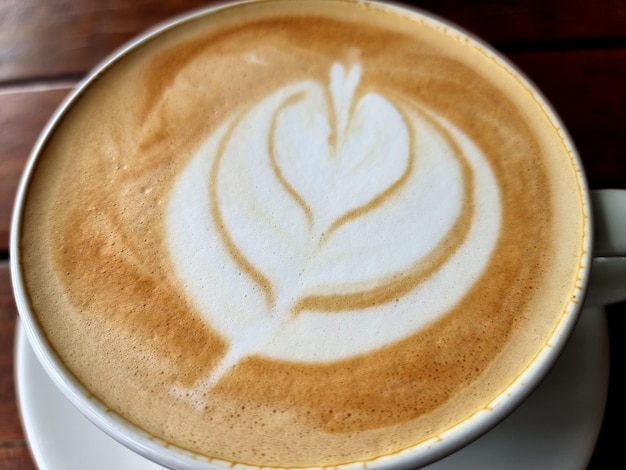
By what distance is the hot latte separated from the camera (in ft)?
2.27

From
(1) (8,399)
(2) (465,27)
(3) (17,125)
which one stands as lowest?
(1) (8,399)

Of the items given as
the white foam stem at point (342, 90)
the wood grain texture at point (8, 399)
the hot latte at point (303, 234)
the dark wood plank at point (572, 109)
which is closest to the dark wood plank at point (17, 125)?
the dark wood plank at point (572, 109)

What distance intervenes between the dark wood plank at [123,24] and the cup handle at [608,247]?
2.09 ft

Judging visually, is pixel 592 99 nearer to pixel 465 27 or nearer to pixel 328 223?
pixel 465 27

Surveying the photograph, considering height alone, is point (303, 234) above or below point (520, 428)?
above

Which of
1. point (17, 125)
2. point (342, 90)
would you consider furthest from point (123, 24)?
point (342, 90)

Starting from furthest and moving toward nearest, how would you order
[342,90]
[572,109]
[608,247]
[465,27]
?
[465,27]
[572,109]
[342,90]
[608,247]

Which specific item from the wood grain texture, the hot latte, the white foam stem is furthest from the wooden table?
the white foam stem

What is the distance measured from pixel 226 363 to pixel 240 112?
0.41 meters

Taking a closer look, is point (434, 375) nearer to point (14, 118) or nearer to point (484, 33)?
point (484, 33)

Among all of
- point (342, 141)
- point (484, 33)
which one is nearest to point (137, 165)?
point (342, 141)

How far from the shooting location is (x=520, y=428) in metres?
0.85

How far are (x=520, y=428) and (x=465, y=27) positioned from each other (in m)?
0.91

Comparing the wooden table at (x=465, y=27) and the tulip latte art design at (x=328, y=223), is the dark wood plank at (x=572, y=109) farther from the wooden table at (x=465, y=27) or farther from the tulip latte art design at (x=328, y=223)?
the tulip latte art design at (x=328, y=223)
